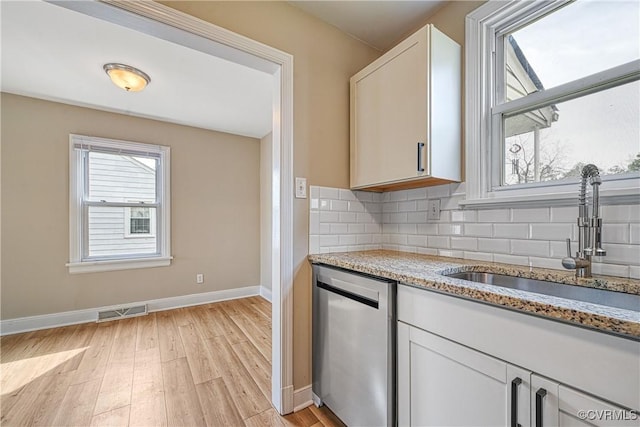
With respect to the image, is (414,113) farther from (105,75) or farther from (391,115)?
(105,75)

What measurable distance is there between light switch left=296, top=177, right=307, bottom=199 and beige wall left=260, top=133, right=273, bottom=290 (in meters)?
2.33

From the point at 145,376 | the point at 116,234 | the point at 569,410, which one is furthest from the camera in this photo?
the point at 116,234

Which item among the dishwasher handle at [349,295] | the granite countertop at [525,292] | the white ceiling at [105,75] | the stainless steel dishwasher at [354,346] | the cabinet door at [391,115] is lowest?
the stainless steel dishwasher at [354,346]

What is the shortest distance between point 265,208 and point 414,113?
3.02 m

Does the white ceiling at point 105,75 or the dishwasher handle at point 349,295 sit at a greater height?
the white ceiling at point 105,75

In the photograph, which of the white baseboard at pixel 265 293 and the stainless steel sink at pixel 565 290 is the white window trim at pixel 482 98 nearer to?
the stainless steel sink at pixel 565 290

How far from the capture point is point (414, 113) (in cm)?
143

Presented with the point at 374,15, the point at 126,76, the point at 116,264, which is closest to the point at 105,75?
the point at 126,76

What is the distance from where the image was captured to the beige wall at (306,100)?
1536 millimetres

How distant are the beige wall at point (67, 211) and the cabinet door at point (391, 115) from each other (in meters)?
2.60

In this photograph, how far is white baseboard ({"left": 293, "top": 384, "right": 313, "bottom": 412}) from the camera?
5.19ft

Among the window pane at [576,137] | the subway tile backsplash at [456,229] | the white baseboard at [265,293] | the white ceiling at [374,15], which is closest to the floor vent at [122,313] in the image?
the white baseboard at [265,293]

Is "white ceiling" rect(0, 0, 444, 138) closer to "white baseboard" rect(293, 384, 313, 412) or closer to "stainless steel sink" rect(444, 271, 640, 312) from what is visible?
"stainless steel sink" rect(444, 271, 640, 312)

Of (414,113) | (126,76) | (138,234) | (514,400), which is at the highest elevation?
(126,76)
